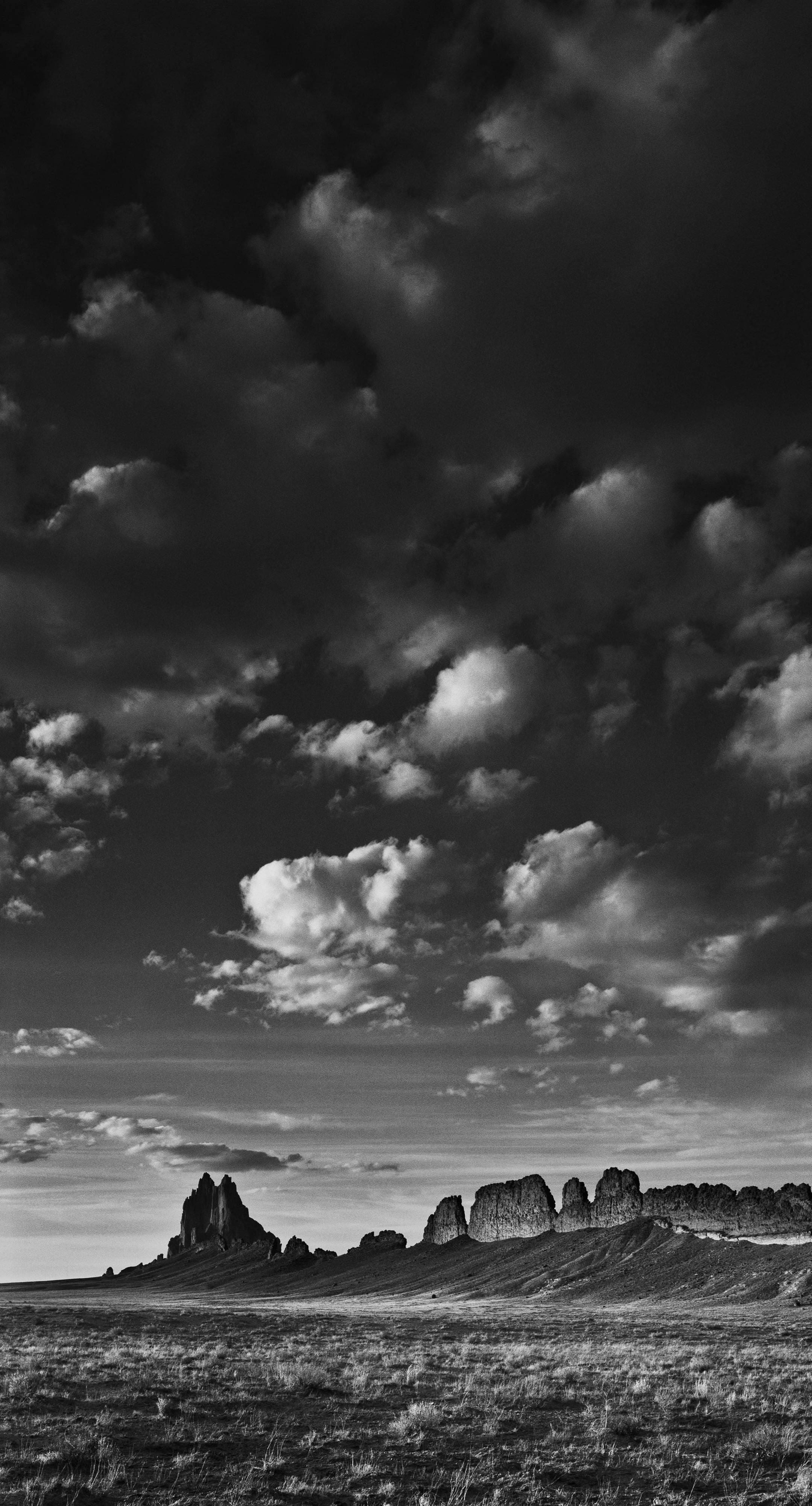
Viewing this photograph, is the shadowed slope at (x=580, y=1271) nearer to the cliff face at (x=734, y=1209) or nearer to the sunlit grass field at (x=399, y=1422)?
the cliff face at (x=734, y=1209)

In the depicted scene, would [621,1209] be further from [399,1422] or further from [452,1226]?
[399,1422]

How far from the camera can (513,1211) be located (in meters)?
184

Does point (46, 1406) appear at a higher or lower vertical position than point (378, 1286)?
higher

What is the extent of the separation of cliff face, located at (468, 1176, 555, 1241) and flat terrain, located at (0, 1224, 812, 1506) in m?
142

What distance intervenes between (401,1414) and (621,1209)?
511 ft

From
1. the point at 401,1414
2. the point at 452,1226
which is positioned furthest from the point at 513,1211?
the point at 401,1414

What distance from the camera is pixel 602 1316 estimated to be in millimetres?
62312

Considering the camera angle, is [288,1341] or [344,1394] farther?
[288,1341]

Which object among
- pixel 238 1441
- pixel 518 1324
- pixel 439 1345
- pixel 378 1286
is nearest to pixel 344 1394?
pixel 238 1441

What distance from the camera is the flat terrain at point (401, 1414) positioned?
13.6 metres

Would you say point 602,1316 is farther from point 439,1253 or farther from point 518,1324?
point 439,1253

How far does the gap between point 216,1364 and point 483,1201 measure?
185 m

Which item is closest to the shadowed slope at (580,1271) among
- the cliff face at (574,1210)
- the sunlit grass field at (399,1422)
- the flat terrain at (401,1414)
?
the cliff face at (574,1210)

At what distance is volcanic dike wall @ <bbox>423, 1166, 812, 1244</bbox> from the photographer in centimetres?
13088
